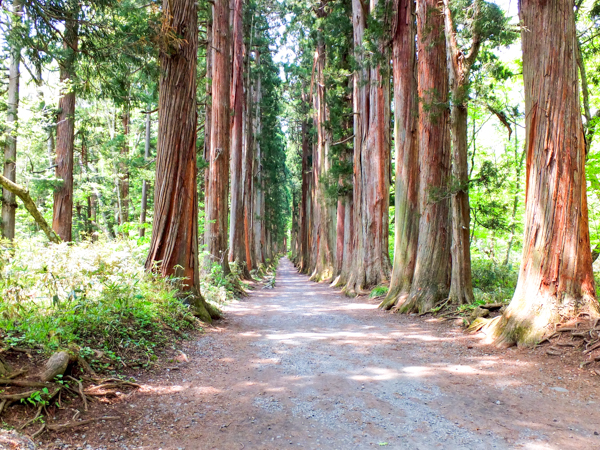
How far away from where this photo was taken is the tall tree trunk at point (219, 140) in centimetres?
1316

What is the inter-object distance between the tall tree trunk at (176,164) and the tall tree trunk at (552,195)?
5295 mm

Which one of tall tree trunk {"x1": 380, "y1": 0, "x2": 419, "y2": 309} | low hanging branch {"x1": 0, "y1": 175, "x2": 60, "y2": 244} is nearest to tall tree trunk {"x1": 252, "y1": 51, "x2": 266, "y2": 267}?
tall tree trunk {"x1": 380, "y1": 0, "x2": 419, "y2": 309}

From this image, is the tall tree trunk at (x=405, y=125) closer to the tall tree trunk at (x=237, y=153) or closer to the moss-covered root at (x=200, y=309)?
the moss-covered root at (x=200, y=309)

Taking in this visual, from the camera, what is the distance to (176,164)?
705 centimetres

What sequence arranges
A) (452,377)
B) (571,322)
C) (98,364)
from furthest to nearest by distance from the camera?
(571,322), (452,377), (98,364)

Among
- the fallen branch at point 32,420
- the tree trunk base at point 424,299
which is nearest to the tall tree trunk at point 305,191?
the tree trunk base at point 424,299

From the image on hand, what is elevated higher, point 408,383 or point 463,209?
point 463,209

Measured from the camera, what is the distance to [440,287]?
8.42 meters

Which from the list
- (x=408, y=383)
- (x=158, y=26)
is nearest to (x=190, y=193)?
(x=158, y=26)

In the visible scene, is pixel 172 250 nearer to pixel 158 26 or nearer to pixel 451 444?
pixel 158 26

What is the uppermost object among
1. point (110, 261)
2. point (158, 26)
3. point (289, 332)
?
point (158, 26)

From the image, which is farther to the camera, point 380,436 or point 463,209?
point 463,209

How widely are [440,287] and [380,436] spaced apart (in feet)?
19.9

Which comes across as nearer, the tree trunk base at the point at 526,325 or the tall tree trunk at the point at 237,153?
the tree trunk base at the point at 526,325
